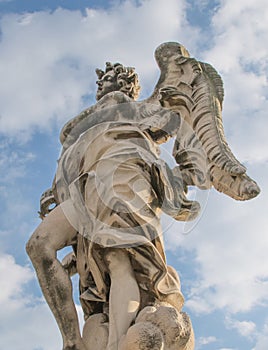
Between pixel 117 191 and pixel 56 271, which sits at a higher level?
pixel 117 191

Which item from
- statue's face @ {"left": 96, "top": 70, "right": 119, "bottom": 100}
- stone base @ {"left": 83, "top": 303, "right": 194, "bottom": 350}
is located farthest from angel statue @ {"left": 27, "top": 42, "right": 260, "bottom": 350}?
statue's face @ {"left": 96, "top": 70, "right": 119, "bottom": 100}

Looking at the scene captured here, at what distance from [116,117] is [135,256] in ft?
5.37

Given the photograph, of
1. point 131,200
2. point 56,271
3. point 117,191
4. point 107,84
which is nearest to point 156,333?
point 56,271

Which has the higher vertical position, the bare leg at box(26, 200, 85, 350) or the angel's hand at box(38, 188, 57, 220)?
the angel's hand at box(38, 188, 57, 220)

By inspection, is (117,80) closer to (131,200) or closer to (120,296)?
→ (131,200)

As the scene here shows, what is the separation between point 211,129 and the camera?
24.0 ft

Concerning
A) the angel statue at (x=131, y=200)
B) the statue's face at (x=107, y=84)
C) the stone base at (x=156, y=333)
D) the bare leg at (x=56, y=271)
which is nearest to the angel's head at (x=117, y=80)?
the statue's face at (x=107, y=84)

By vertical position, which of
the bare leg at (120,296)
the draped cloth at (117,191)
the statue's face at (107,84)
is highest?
the statue's face at (107,84)

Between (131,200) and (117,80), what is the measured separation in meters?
1.89

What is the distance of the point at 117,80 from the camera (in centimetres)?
838

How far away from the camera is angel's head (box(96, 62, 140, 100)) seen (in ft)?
27.3

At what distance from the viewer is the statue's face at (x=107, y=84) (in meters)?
8.32

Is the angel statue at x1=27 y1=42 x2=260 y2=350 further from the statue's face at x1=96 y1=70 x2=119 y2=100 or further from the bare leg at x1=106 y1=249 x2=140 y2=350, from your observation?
the statue's face at x1=96 y1=70 x2=119 y2=100

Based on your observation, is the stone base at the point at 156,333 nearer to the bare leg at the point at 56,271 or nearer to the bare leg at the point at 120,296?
the bare leg at the point at 120,296
